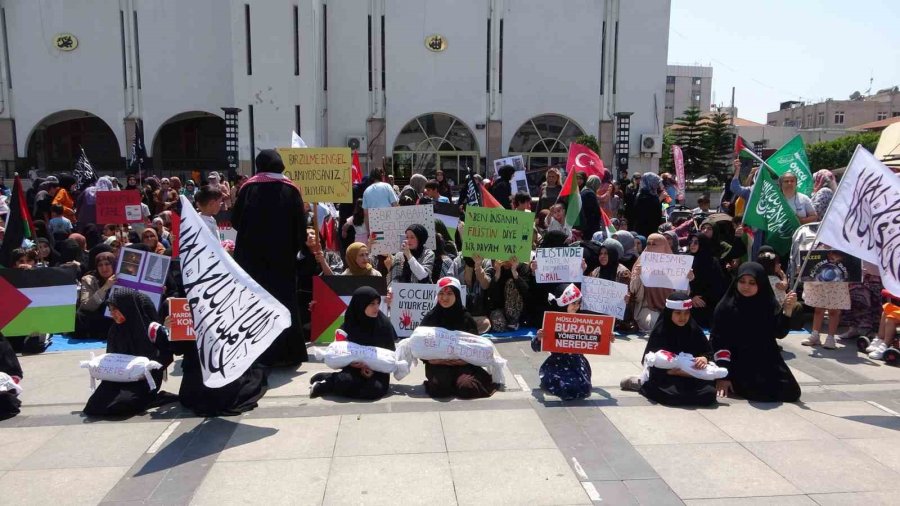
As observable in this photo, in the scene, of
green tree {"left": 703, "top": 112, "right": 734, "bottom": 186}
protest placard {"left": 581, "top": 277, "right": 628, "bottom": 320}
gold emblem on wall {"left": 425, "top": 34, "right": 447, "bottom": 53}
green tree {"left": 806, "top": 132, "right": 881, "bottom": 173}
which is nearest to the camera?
protest placard {"left": 581, "top": 277, "right": 628, "bottom": 320}

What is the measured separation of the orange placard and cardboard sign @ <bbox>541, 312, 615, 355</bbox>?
292cm

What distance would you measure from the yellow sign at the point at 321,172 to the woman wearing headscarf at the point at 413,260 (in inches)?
43.0

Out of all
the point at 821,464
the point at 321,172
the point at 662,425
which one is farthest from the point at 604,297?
the point at 321,172

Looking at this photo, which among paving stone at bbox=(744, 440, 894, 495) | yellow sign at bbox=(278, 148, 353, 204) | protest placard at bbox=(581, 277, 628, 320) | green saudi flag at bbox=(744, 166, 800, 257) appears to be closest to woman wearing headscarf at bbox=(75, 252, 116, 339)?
yellow sign at bbox=(278, 148, 353, 204)

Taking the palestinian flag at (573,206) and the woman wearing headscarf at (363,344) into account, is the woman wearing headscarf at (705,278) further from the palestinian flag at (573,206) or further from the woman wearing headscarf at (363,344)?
the woman wearing headscarf at (363,344)

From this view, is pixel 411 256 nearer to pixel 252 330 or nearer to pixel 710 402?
pixel 252 330

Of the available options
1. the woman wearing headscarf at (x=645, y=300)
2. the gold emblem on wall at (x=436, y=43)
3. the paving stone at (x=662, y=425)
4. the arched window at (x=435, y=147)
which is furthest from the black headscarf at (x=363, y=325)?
the gold emblem on wall at (x=436, y=43)

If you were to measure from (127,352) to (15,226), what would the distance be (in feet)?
12.8

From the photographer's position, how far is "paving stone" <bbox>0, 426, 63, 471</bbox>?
4.58m

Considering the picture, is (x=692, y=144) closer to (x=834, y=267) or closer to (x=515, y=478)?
(x=834, y=267)

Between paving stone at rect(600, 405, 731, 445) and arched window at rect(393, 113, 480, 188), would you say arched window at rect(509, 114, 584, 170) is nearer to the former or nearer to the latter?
arched window at rect(393, 113, 480, 188)

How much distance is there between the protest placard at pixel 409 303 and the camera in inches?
295

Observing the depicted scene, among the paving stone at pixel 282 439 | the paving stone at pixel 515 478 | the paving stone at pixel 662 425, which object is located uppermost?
the paving stone at pixel 662 425

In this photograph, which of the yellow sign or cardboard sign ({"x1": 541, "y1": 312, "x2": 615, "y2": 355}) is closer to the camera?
cardboard sign ({"x1": 541, "y1": 312, "x2": 615, "y2": 355})
